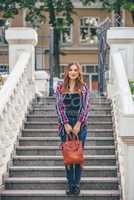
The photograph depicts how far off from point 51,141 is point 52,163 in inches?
30.6

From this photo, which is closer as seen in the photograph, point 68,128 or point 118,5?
point 68,128

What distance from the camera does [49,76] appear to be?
1673 centimetres

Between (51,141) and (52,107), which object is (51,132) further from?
(52,107)

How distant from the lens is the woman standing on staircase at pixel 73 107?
9375mm

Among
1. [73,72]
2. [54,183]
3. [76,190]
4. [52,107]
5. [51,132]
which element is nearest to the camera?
[73,72]

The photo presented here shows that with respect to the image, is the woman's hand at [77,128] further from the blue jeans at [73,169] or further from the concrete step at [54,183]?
the concrete step at [54,183]

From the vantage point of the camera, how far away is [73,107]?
9.45 metres

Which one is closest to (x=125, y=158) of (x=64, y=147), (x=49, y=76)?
(x=64, y=147)

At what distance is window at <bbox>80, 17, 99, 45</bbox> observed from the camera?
4527 cm

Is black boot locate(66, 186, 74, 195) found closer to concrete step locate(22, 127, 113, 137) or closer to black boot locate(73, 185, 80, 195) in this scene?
black boot locate(73, 185, 80, 195)

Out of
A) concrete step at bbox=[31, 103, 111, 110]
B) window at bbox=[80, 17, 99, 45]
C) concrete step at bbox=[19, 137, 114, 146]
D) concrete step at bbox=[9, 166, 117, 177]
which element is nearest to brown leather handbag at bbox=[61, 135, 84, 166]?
concrete step at bbox=[9, 166, 117, 177]

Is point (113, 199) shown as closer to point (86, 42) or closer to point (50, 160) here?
point (50, 160)

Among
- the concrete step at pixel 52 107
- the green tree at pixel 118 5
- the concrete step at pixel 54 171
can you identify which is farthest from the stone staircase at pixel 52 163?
the green tree at pixel 118 5

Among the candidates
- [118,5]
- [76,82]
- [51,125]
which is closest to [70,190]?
[76,82]
